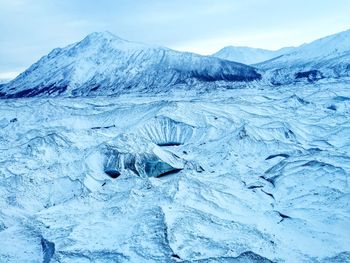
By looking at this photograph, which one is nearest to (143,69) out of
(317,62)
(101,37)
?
(101,37)

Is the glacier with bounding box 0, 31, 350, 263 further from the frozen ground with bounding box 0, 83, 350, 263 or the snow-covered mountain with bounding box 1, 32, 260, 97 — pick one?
the snow-covered mountain with bounding box 1, 32, 260, 97

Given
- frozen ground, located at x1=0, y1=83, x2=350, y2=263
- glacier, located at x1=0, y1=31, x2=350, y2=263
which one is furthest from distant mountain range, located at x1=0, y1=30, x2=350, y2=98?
frozen ground, located at x1=0, y1=83, x2=350, y2=263

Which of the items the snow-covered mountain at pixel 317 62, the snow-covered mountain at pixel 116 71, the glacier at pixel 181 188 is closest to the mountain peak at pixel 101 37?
the snow-covered mountain at pixel 116 71

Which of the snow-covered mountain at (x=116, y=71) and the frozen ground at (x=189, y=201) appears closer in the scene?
the frozen ground at (x=189, y=201)

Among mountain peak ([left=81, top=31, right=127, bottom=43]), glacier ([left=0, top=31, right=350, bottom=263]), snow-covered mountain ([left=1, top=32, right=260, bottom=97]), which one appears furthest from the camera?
mountain peak ([left=81, top=31, right=127, bottom=43])

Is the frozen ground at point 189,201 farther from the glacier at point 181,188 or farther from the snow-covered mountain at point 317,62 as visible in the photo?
the snow-covered mountain at point 317,62

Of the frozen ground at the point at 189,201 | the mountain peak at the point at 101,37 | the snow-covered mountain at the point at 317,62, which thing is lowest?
the frozen ground at the point at 189,201

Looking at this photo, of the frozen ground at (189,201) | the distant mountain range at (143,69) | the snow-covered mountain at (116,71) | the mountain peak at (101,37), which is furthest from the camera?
the mountain peak at (101,37)
